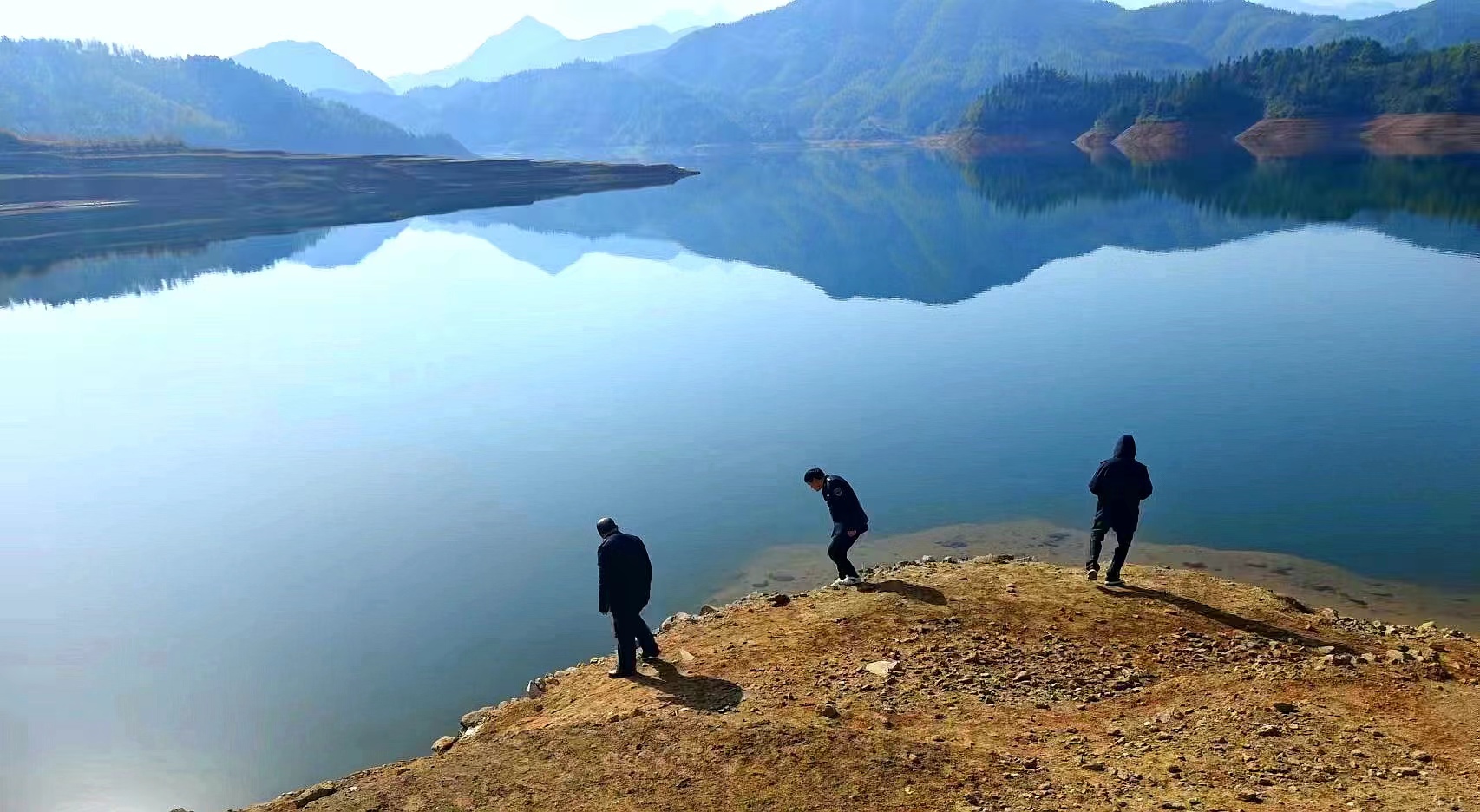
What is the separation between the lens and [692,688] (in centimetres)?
1134

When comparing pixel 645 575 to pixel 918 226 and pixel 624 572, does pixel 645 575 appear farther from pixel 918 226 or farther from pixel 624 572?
pixel 918 226

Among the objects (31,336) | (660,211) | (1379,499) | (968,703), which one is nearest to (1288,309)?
(1379,499)

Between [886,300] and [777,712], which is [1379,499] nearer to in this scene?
[777,712]

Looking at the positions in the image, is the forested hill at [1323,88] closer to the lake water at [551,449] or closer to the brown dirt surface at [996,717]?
the lake water at [551,449]

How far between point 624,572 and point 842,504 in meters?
3.78

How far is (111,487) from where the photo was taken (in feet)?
78.7

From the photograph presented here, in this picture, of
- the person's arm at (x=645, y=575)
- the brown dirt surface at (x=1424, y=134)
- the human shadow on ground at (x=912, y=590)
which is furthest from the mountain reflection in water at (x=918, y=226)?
the person's arm at (x=645, y=575)

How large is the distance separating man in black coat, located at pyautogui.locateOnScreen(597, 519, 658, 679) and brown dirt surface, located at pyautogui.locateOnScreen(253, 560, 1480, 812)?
0.55 m

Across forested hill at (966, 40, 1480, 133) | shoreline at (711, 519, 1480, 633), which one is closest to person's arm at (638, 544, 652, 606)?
shoreline at (711, 519, 1480, 633)

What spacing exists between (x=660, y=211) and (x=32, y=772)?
289 feet

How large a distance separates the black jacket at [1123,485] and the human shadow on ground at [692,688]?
616cm

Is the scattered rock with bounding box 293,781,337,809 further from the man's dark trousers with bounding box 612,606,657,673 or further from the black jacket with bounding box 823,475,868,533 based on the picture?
the black jacket with bounding box 823,475,868,533

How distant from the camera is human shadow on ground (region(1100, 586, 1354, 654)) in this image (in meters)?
11.8

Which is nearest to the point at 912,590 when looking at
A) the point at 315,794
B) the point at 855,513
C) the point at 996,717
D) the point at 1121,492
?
the point at 855,513
